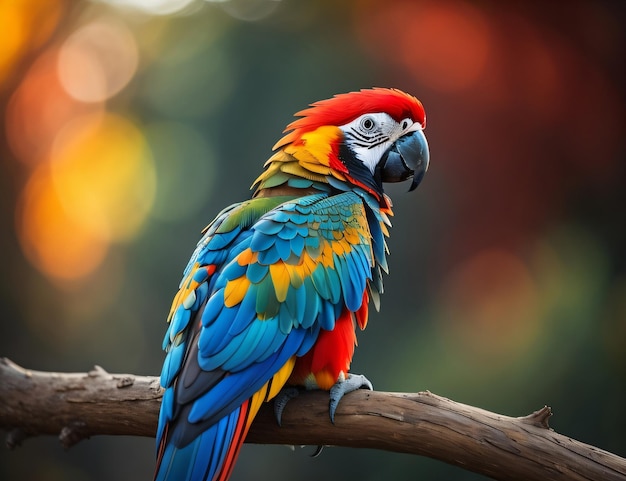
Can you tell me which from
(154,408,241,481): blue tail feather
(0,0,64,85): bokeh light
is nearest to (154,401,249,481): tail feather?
(154,408,241,481): blue tail feather

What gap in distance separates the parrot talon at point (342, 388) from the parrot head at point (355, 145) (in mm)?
472

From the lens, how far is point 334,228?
1.41m

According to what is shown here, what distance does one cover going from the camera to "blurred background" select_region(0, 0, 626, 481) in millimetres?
2729

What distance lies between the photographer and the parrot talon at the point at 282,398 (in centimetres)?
131

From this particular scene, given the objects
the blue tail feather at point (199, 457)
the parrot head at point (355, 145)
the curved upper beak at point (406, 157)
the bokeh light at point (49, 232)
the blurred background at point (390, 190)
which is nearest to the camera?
the blue tail feather at point (199, 457)

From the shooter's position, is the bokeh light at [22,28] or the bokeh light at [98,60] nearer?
the bokeh light at [22,28]

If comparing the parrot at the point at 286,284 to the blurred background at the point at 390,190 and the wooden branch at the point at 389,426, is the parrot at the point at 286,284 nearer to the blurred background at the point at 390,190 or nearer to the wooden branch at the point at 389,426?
the wooden branch at the point at 389,426

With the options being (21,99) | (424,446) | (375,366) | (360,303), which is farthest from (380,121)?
(21,99)

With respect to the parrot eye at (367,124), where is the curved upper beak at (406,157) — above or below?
below

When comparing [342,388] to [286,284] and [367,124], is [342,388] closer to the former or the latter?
[286,284]

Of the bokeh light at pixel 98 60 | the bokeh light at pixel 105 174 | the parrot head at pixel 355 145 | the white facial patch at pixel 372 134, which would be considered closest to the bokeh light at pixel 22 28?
the bokeh light at pixel 98 60

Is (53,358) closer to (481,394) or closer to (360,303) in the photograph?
(481,394)

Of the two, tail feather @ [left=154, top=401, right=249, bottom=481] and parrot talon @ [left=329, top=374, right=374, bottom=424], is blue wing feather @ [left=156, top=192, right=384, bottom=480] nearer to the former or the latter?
tail feather @ [left=154, top=401, right=249, bottom=481]

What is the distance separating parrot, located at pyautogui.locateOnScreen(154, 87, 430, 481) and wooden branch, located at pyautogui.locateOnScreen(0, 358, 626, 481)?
0.18 feet
